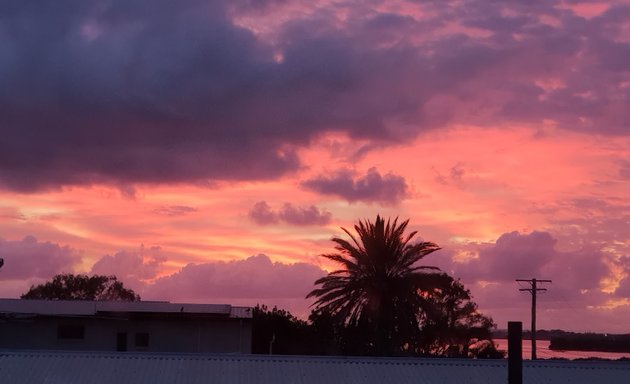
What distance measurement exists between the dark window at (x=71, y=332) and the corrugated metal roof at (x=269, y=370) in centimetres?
1761

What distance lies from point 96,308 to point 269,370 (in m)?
20.5

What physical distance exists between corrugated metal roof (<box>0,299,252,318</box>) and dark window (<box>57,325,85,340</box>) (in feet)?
4.79

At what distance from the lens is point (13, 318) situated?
1953 inches

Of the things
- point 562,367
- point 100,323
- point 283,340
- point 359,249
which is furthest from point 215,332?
point 562,367

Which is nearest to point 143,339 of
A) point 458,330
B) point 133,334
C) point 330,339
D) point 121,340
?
point 133,334

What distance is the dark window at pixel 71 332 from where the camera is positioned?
52844mm

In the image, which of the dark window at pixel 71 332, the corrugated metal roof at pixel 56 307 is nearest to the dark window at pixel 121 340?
the dark window at pixel 71 332

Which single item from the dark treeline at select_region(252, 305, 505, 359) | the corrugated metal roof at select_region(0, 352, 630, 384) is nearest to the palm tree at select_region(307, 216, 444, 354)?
the dark treeline at select_region(252, 305, 505, 359)

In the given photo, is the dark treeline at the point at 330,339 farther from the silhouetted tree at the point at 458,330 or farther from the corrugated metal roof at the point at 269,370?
the corrugated metal roof at the point at 269,370

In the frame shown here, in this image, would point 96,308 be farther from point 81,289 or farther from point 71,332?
point 81,289

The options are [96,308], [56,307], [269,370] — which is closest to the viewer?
[269,370]

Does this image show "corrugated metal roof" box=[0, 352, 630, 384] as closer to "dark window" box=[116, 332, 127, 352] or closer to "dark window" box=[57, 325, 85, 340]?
"dark window" box=[57, 325, 85, 340]

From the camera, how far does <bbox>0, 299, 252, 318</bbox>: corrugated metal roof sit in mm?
51750

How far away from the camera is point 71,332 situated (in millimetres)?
53125
